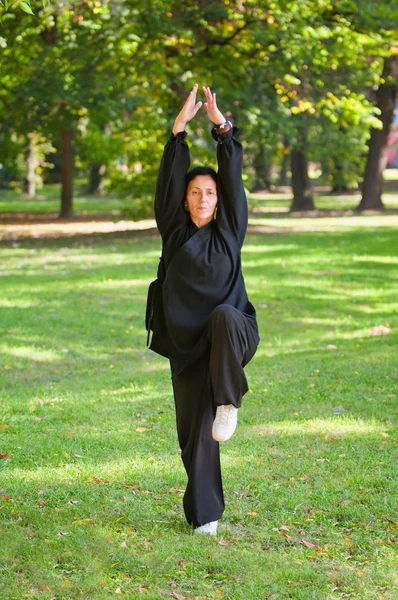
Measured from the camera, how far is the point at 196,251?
4.57 meters

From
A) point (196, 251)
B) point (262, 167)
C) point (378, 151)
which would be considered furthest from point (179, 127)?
point (262, 167)

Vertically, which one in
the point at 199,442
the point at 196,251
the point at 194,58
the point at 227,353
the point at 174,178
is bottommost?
the point at 199,442

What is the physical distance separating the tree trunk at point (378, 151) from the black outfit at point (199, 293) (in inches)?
965

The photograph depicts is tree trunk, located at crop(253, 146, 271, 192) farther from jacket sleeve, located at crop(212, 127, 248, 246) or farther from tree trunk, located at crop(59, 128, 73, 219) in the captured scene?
jacket sleeve, located at crop(212, 127, 248, 246)

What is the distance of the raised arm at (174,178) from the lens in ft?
15.2

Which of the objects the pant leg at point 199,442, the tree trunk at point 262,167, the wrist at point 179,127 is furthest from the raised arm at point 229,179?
the tree trunk at point 262,167

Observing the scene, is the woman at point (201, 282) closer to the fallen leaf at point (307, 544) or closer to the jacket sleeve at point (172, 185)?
the jacket sleeve at point (172, 185)

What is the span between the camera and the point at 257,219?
1091 inches

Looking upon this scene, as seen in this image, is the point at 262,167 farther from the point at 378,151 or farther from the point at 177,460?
the point at 177,460

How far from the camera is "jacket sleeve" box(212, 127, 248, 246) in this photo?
15.2ft

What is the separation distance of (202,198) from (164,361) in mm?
5117

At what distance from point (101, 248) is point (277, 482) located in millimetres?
14157

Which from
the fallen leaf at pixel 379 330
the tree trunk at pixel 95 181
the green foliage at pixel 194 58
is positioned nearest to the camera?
the fallen leaf at pixel 379 330

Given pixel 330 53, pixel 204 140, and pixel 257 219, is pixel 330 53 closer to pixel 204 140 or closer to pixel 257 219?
pixel 204 140
